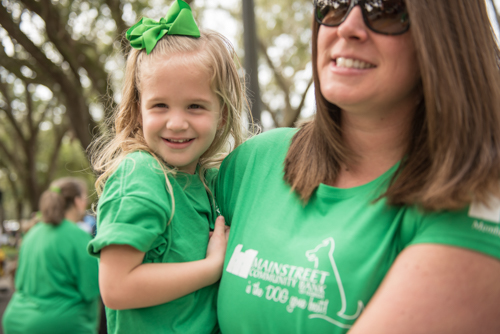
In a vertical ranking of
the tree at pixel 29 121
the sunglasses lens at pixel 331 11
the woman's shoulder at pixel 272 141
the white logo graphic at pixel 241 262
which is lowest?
the tree at pixel 29 121

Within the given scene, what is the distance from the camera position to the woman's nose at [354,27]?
1.62 metres

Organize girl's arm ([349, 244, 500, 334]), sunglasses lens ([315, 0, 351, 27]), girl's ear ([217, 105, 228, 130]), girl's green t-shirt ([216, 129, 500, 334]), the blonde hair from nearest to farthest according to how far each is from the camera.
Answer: girl's arm ([349, 244, 500, 334]) → girl's green t-shirt ([216, 129, 500, 334]) → sunglasses lens ([315, 0, 351, 27]) → the blonde hair → girl's ear ([217, 105, 228, 130])

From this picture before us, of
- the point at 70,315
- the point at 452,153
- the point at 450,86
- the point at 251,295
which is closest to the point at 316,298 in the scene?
the point at 251,295

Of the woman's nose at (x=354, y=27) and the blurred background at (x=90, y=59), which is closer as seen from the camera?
the woman's nose at (x=354, y=27)

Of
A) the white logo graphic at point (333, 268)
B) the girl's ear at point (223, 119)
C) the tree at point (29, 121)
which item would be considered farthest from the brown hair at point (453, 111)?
the tree at point (29, 121)

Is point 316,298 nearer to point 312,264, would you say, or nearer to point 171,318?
point 312,264

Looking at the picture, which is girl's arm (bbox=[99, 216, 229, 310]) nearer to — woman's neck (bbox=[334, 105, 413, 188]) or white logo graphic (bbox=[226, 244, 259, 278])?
white logo graphic (bbox=[226, 244, 259, 278])

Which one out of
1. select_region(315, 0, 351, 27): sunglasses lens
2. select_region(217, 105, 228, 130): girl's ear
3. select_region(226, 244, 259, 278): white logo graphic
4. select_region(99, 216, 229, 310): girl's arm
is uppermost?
select_region(315, 0, 351, 27): sunglasses lens

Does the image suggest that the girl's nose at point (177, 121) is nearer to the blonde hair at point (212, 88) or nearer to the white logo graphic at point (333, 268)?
the blonde hair at point (212, 88)

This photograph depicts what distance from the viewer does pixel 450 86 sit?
1460 millimetres

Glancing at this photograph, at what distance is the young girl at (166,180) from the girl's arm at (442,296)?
0.82m

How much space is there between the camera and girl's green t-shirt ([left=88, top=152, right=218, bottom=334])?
1.77 meters

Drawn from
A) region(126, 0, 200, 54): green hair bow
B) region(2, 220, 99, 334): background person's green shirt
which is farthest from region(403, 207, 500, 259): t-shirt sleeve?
region(2, 220, 99, 334): background person's green shirt

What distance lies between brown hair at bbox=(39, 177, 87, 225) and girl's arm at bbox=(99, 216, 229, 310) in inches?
163
